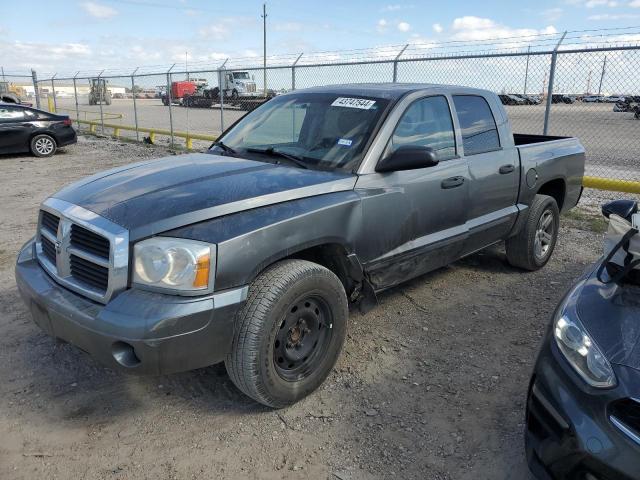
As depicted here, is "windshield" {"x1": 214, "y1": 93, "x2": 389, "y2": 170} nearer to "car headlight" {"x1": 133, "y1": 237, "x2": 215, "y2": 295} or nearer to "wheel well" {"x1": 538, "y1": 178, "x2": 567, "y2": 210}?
"car headlight" {"x1": 133, "y1": 237, "x2": 215, "y2": 295}

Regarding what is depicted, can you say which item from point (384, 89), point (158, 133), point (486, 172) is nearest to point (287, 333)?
point (384, 89)

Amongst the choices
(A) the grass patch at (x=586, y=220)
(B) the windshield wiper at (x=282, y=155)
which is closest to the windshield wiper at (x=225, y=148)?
(B) the windshield wiper at (x=282, y=155)

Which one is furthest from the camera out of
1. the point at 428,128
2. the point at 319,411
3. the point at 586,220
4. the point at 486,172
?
the point at 586,220

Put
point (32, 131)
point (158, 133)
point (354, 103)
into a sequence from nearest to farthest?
1. point (354, 103)
2. point (32, 131)
3. point (158, 133)

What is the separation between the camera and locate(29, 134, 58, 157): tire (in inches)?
523

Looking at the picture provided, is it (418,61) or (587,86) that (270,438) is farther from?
(587,86)

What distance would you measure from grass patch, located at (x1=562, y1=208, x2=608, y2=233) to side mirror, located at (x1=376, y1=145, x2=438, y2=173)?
4219mm

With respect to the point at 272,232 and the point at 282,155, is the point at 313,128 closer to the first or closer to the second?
the point at 282,155

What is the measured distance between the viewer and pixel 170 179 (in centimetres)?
311

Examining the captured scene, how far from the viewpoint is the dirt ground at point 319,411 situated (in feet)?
8.44

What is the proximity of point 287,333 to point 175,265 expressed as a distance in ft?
2.52

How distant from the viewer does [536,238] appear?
5031 millimetres

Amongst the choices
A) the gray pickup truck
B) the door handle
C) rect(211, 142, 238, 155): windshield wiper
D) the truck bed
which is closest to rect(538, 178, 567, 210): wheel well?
the truck bed

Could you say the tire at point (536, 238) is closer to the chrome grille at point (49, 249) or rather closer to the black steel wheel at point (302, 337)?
the black steel wheel at point (302, 337)
